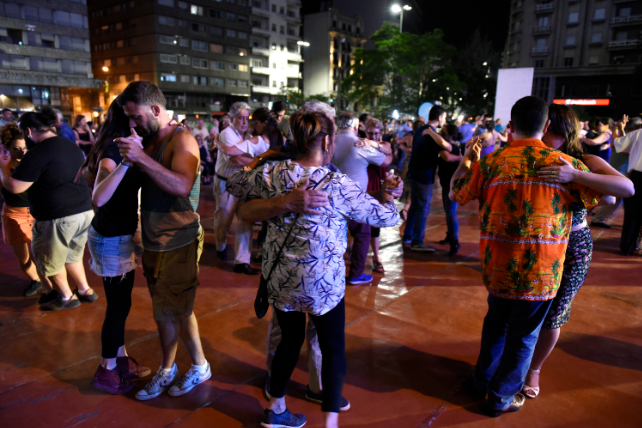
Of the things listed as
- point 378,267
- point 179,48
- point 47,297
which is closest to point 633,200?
point 378,267

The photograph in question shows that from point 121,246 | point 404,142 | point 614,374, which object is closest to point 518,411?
point 614,374

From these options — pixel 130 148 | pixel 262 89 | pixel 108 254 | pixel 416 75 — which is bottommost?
pixel 108 254

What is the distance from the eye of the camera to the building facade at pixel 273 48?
58.4 metres

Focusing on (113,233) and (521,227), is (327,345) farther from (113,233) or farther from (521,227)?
(113,233)

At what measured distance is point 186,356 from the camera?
3.12 metres

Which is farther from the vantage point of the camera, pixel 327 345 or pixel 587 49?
pixel 587 49

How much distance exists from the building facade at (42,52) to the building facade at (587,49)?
4567cm

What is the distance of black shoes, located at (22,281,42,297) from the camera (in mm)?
4223

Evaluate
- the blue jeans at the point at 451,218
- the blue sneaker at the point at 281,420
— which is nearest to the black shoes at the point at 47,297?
the blue sneaker at the point at 281,420

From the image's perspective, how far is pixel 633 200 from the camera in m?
5.60

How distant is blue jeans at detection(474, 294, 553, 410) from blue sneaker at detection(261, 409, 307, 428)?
1.21 metres

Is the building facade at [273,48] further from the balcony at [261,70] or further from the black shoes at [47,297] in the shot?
the black shoes at [47,297]

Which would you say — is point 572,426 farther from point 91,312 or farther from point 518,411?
point 91,312

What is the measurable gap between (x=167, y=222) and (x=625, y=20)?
53.9m
